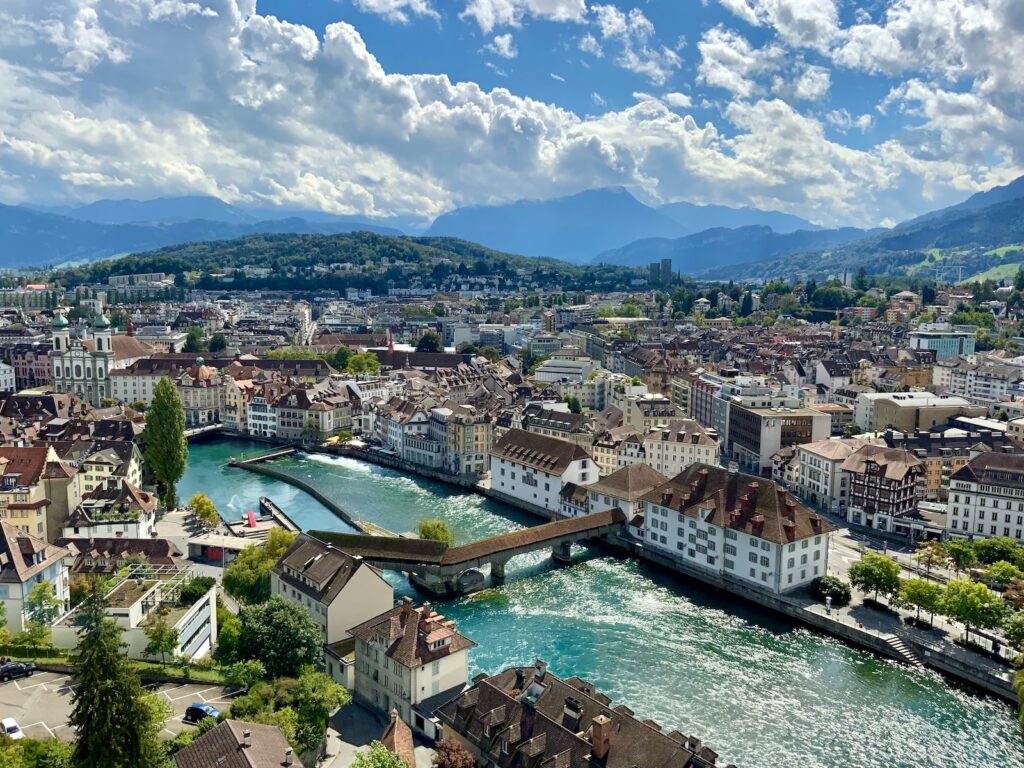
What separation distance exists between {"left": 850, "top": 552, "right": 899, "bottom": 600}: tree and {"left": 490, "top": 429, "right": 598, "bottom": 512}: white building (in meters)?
15.5

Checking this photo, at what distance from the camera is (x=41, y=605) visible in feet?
81.1

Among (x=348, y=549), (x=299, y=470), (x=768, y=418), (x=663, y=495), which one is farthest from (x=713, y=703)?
(x=299, y=470)

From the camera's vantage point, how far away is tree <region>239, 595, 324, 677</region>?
22.5 meters

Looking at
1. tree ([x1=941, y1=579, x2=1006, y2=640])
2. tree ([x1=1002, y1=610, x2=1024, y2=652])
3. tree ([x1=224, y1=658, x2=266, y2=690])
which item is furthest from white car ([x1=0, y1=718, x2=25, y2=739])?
tree ([x1=1002, y1=610, x2=1024, y2=652])

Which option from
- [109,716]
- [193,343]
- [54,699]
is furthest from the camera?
[193,343]

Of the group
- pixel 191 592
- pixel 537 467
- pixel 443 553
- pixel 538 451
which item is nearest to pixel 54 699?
pixel 191 592

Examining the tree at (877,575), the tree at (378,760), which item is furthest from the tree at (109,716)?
the tree at (877,575)

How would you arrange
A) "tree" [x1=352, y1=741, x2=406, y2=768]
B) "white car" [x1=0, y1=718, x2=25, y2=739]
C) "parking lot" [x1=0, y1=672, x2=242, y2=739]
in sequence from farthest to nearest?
1. "parking lot" [x1=0, y1=672, x2=242, y2=739]
2. "white car" [x1=0, y1=718, x2=25, y2=739]
3. "tree" [x1=352, y1=741, x2=406, y2=768]

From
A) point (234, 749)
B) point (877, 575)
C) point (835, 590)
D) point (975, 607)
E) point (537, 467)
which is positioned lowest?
point (835, 590)

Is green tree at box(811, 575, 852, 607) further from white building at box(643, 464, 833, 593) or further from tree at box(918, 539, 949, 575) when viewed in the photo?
tree at box(918, 539, 949, 575)

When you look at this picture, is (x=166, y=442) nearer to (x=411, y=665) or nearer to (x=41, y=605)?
(x=41, y=605)

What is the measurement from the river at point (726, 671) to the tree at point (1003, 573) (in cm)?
638

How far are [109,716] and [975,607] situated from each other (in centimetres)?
2491

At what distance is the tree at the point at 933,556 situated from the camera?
33125 millimetres
